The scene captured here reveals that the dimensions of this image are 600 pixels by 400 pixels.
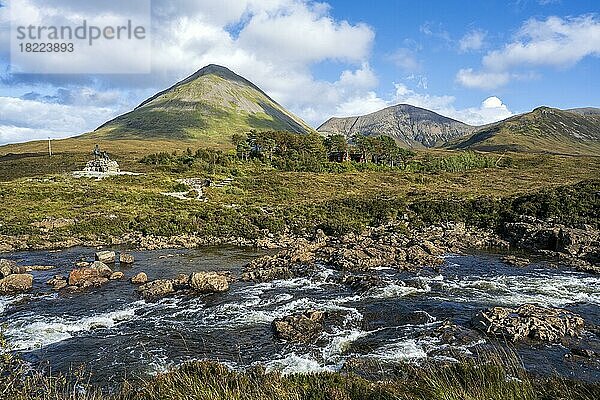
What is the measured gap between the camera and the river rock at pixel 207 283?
93.1ft

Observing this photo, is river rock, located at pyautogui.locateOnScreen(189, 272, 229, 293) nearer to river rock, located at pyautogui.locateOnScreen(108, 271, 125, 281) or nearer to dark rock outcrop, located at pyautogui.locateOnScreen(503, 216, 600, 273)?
river rock, located at pyautogui.locateOnScreen(108, 271, 125, 281)

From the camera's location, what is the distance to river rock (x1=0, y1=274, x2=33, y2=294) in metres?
28.1

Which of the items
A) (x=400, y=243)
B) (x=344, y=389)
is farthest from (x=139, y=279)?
(x=400, y=243)

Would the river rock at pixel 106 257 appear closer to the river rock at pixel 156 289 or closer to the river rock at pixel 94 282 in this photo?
the river rock at pixel 94 282

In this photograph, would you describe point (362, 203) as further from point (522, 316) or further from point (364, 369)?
point (364, 369)

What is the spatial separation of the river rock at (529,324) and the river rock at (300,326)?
7.66 m

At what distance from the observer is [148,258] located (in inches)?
1523

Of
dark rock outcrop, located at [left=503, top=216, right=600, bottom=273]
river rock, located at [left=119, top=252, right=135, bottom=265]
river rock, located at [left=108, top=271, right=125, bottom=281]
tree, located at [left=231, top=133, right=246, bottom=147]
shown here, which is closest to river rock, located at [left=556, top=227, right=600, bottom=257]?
dark rock outcrop, located at [left=503, top=216, right=600, bottom=273]

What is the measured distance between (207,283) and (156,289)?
312 centimetres

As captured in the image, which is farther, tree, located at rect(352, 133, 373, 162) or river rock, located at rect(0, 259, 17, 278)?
tree, located at rect(352, 133, 373, 162)

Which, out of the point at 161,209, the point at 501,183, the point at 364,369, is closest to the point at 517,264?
the point at 364,369

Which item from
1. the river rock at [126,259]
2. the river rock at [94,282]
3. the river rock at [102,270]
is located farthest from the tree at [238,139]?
the river rock at [94,282]

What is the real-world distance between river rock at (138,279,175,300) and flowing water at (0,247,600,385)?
2.26 feet

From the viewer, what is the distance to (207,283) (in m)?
28.5
